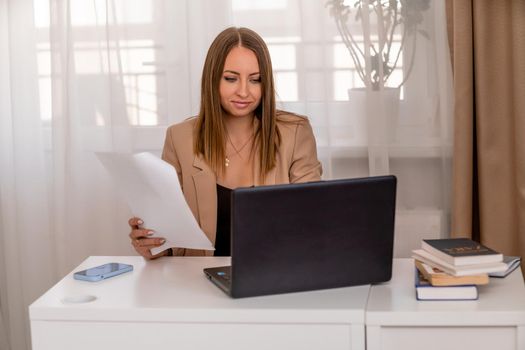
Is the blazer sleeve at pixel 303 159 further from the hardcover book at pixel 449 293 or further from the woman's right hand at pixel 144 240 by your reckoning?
the hardcover book at pixel 449 293

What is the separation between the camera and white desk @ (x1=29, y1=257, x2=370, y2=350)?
1.86m

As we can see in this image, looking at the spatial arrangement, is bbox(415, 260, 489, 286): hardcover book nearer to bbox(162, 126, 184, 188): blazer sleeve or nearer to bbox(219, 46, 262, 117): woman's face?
bbox(219, 46, 262, 117): woman's face

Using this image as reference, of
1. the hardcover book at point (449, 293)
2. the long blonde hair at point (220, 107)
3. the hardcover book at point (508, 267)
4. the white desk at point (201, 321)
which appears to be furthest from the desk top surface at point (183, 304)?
the long blonde hair at point (220, 107)

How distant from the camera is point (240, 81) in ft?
8.53

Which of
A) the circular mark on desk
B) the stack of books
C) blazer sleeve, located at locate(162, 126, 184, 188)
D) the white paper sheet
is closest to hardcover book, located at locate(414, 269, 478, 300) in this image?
the stack of books

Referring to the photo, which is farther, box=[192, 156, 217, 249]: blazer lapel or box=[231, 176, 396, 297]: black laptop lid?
box=[192, 156, 217, 249]: blazer lapel

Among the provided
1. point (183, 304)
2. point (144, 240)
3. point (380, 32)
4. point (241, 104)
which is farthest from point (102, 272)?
point (380, 32)

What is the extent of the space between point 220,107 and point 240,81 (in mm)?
106

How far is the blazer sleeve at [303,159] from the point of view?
2.71 metres

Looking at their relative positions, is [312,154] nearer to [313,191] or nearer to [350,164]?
[350,164]

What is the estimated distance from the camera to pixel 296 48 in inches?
127

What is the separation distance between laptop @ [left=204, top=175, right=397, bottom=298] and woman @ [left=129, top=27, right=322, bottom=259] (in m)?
0.67

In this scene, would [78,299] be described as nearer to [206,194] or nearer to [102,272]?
[102,272]

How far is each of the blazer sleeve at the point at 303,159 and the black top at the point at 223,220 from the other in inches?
8.4
